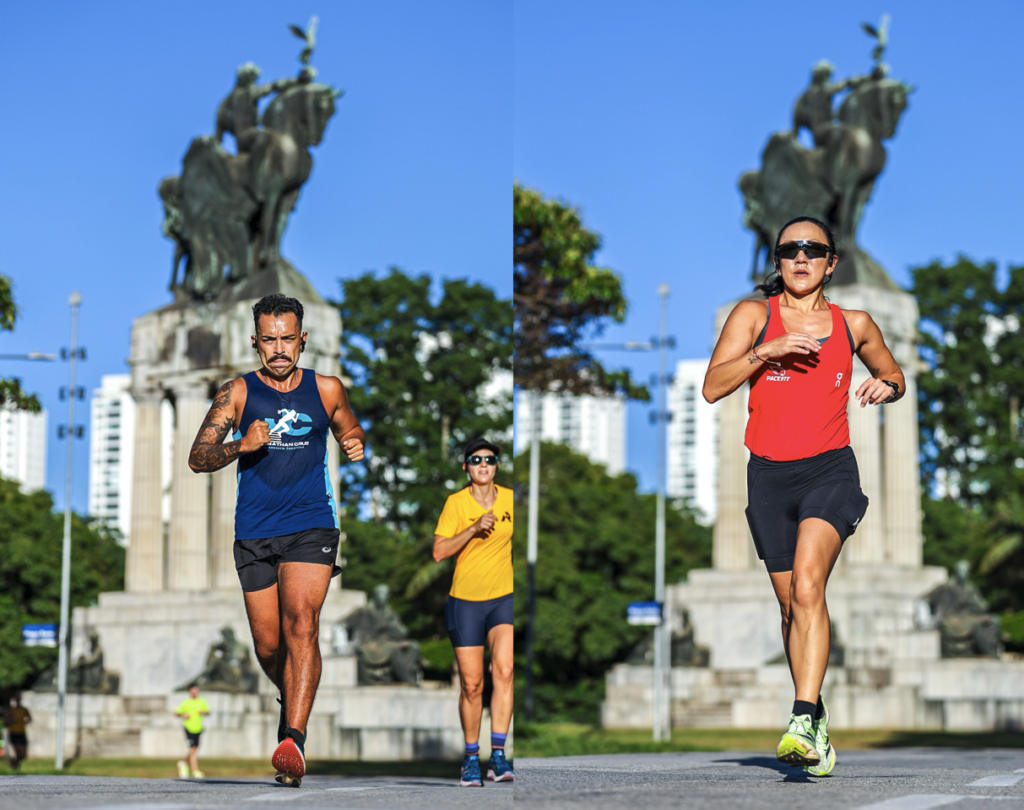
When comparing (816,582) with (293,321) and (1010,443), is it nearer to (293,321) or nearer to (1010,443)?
(293,321)

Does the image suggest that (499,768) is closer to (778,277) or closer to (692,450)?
(778,277)

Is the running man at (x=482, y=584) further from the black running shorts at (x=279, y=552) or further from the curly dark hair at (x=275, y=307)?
the curly dark hair at (x=275, y=307)

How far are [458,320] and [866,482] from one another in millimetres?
21193

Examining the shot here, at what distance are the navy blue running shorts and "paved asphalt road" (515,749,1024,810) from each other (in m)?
0.58

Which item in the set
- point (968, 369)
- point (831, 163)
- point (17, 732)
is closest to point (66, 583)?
point (17, 732)

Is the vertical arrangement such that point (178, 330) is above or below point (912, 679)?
above

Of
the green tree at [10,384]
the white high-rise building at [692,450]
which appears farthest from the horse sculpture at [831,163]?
the white high-rise building at [692,450]

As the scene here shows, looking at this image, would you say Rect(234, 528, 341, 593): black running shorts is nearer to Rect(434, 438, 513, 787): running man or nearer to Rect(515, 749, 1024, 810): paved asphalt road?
Rect(434, 438, 513, 787): running man

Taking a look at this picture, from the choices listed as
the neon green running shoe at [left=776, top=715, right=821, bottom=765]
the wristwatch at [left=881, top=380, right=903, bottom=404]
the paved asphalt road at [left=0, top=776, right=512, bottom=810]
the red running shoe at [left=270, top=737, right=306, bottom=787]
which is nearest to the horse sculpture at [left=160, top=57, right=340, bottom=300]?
the paved asphalt road at [left=0, top=776, right=512, bottom=810]

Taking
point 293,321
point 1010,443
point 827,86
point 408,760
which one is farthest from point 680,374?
point 293,321

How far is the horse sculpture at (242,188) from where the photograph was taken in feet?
109

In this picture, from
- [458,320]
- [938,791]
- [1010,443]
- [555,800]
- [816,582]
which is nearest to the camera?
[555,800]

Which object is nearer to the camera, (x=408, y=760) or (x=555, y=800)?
(x=555, y=800)

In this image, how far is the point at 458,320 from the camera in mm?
54281
